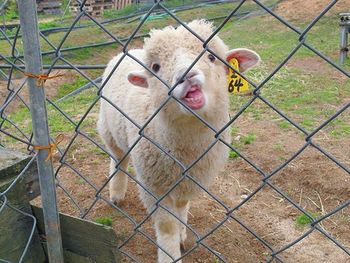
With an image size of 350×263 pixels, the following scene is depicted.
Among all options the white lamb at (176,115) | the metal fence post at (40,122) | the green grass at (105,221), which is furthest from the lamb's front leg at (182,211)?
the metal fence post at (40,122)

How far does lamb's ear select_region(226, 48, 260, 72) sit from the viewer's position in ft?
7.24

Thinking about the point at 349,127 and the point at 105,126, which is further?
the point at 349,127

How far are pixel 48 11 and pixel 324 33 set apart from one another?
1332cm

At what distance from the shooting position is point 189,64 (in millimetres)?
1874

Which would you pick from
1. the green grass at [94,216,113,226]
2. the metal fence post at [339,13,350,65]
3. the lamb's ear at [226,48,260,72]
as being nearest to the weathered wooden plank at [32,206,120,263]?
the lamb's ear at [226,48,260,72]

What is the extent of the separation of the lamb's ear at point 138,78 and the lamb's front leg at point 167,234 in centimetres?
75

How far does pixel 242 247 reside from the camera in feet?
9.36

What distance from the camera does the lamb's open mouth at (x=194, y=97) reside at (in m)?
1.77

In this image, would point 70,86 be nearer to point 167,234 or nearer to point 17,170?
point 167,234

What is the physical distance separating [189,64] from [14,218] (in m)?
0.97

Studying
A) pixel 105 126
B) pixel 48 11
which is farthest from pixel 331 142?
pixel 48 11

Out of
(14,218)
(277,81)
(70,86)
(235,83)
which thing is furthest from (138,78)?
(70,86)

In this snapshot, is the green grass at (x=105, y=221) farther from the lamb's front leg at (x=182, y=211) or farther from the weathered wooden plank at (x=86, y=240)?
the weathered wooden plank at (x=86, y=240)

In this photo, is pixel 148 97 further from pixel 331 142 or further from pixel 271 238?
pixel 331 142
